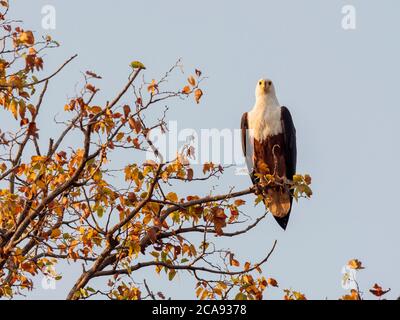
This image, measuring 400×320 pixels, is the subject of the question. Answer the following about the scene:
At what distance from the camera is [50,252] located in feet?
36.0

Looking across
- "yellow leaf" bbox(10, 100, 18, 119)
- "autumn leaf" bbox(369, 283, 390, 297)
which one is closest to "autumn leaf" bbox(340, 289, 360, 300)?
"autumn leaf" bbox(369, 283, 390, 297)

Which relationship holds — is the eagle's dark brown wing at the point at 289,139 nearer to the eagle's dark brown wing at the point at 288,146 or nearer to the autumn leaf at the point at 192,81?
the eagle's dark brown wing at the point at 288,146

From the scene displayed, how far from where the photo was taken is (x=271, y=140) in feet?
43.1

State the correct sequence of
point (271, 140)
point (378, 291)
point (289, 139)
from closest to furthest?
point (378, 291) < point (271, 140) < point (289, 139)

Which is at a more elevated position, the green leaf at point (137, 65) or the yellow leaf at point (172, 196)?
the green leaf at point (137, 65)

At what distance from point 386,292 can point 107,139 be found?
8.95ft

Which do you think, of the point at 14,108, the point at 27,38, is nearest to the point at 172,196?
the point at 14,108

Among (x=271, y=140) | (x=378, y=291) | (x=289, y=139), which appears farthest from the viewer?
(x=289, y=139)

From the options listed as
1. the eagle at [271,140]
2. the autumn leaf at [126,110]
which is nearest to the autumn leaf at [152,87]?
the autumn leaf at [126,110]

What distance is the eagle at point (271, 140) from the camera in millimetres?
13172

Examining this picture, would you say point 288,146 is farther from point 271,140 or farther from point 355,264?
point 355,264

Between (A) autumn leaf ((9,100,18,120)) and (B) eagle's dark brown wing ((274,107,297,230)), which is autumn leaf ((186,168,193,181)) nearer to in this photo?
(A) autumn leaf ((9,100,18,120))

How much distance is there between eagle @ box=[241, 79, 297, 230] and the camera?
13172 mm
